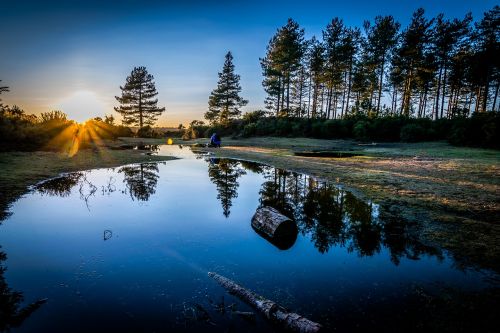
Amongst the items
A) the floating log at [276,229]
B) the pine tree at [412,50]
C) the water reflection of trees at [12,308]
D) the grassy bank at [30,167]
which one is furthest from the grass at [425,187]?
the pine tree at [412,50]

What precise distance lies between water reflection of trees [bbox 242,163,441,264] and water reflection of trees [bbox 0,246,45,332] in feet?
18.4

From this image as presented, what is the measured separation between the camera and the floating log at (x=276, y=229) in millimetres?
7059

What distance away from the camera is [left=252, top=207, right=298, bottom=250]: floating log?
7059 millimetres

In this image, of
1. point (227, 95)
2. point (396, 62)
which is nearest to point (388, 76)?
point (396, 62)

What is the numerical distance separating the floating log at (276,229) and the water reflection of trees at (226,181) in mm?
1822

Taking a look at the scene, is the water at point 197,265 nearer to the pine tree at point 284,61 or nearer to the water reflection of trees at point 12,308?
the water reflection of trees at point 12,308

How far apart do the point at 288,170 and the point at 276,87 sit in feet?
134

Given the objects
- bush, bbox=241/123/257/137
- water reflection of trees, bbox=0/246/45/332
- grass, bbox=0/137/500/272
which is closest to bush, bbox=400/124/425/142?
grass, bbox=0/137/500/272

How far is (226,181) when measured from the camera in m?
14.6

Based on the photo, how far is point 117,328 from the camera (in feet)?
12.4

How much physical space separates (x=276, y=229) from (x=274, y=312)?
10.8ft

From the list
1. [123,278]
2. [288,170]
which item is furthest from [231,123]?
[123,278]

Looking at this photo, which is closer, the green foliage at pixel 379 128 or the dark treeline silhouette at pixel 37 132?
the dark treeline silhouette at pixel 37 132

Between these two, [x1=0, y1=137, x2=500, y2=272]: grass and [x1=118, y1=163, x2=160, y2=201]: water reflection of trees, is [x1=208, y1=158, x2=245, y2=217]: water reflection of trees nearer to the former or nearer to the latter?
[x1=118, y1=163, x2=160, y2=201]: water reflection of trees
